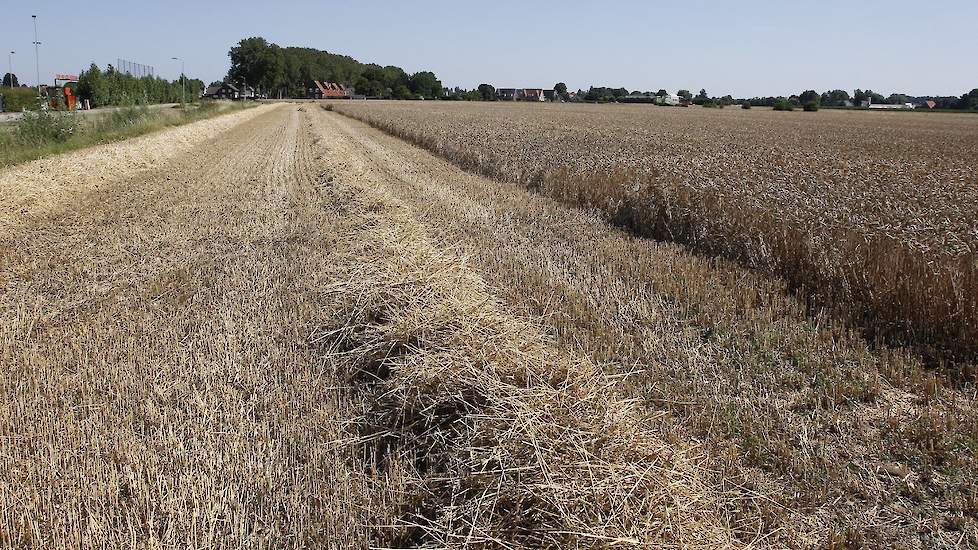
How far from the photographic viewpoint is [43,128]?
20672 mm

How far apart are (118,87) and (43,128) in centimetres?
3831

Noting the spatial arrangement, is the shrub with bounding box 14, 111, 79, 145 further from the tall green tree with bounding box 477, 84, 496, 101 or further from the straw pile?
the tall green tree with bounding box 477, 84, 496, 101

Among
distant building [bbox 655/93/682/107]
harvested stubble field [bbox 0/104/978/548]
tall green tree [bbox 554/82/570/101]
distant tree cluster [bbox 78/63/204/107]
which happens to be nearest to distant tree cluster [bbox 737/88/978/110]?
distant building [bbox 655/93/682/107]

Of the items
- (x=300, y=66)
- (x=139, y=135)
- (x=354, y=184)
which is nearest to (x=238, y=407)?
(x=354, y=184)

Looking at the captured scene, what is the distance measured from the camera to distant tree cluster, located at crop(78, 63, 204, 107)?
54.0 m

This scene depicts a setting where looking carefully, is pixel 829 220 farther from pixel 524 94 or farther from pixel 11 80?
pixel 524 94

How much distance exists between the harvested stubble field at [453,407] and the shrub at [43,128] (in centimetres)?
1457

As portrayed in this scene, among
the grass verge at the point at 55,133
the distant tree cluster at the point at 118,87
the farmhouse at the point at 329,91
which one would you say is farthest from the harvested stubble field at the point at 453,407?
the farmhouse at the point at 329,91

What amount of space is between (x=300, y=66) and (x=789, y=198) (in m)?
165

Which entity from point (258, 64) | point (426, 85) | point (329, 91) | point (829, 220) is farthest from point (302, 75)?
point (829, 220)

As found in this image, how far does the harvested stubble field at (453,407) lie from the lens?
3.23 metres

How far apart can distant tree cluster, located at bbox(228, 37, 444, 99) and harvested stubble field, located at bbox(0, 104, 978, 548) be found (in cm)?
14272

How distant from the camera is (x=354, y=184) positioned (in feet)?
45.1

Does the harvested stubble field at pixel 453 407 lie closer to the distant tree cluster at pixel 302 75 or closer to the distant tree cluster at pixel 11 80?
the distant tree cluster at pixel 11 80
